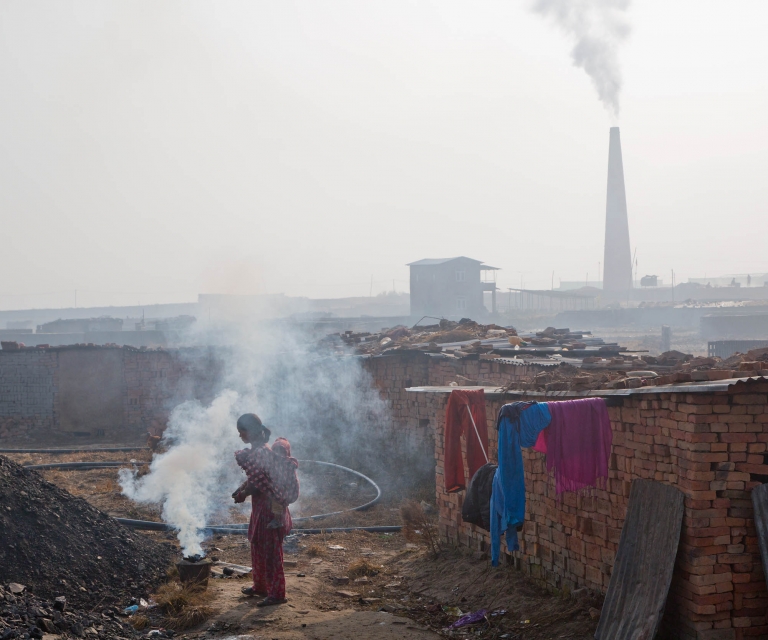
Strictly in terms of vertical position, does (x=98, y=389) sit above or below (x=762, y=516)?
below

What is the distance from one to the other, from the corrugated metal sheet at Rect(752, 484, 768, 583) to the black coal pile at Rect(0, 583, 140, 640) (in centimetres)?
553

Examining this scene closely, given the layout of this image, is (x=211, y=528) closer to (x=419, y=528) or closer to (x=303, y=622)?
(x=419, y=528)

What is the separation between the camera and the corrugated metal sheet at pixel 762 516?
5.65m

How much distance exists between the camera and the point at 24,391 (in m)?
22.5

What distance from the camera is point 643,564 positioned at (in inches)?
240

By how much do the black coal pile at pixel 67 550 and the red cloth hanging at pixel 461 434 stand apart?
12.1 feet

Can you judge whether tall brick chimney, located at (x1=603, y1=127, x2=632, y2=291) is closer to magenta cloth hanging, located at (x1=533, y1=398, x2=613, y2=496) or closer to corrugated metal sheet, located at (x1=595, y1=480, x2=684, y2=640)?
magenta cloth hanging, located at (x1=533, y1=398, x2=613, y2=496)

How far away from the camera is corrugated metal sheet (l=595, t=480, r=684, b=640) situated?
19.0 ft

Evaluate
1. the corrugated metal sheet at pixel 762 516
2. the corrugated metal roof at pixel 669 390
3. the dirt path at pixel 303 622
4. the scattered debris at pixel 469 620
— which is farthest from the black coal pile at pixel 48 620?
the corrugated metal sheet at pixel 762 516

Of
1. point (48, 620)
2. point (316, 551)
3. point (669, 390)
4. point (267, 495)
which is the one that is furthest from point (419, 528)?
point (669, 390)

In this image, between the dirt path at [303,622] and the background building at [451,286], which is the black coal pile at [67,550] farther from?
the background building at [451,286]

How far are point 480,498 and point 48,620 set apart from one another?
4114 millimetres

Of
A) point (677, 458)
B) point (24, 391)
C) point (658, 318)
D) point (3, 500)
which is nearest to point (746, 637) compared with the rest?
point (677, 458)

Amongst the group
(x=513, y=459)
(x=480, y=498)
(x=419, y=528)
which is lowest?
(x=419, y=528)
